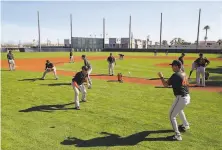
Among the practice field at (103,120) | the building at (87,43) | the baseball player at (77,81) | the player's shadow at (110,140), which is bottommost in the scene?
the player's shadow at (110,140)

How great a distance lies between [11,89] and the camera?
14094 millimetres

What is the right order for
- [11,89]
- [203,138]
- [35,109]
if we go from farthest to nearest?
[11,89] < [35,109] < [203,138]

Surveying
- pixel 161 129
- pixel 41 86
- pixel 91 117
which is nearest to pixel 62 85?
pixel 41 86

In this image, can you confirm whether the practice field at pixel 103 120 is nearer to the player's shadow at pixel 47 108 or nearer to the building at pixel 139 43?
the player's shadow at pixel 47 108

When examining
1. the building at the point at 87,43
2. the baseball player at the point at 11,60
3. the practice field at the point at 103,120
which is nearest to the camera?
the practice field at the point at 103,120

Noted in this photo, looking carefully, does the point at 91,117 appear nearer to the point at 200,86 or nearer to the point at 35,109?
the point at 35,109

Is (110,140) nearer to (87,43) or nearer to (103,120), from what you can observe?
(103,120)

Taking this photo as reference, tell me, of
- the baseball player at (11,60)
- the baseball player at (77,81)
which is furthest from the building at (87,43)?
the baseball player at (77,81)

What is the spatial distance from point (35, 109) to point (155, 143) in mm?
5810

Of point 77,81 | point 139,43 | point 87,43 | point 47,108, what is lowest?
point 47,108

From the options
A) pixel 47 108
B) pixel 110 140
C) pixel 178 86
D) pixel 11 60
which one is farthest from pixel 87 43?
pixel 178 86

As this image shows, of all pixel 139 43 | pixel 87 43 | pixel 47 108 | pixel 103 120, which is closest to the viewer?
pixel 103 120

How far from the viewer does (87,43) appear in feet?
317

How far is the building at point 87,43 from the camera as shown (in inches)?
3760
